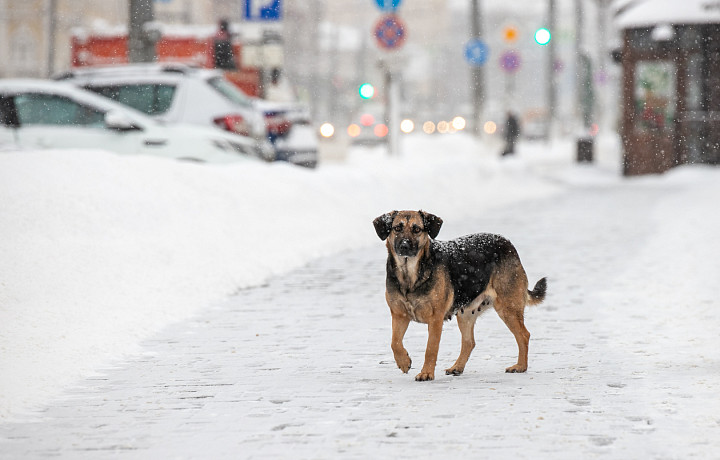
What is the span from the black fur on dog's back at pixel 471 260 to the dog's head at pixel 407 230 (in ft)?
0.49

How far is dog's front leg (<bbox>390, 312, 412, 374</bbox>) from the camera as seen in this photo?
271 inches

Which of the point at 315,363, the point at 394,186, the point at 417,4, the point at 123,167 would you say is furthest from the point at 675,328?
the point at 417,4

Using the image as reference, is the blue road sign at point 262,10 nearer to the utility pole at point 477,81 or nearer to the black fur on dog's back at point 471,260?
the black fur on dog's back at point 471,260

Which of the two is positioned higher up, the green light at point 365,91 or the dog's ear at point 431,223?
the green light at point 365,91

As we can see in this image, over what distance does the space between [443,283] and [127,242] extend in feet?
16.3

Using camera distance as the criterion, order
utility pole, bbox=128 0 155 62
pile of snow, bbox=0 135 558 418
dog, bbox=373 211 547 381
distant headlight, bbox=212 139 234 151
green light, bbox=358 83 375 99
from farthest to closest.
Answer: green light, bbox=358 83 375 99 → utility pole, bbox=128 0 155 62 → distant headlight, bbox=212 139 234 151 → pile of snow, bbox=0 135 558 418 → dog, bbox=373 211 547 381

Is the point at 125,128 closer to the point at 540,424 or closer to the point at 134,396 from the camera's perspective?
the point at 134,396

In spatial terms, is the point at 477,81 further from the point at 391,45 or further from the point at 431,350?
the point at 431,350

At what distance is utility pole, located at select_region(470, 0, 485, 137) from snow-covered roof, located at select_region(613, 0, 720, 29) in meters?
13.9

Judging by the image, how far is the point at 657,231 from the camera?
15.6m

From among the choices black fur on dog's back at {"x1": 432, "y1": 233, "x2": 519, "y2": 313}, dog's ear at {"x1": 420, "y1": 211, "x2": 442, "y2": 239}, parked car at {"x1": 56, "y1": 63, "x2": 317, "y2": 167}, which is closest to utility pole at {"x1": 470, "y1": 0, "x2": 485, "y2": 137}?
parked car at {"x1": 56, "y1": 63, "x2": 317, "y2": 167}

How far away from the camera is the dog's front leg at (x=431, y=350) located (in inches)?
267

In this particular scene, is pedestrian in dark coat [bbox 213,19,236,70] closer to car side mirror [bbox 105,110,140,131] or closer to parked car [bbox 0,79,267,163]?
parked car [bbox 0,79,267,163]

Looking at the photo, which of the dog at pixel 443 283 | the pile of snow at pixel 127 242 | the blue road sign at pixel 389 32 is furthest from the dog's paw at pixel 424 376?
the blue road sign at pixel 389 32
